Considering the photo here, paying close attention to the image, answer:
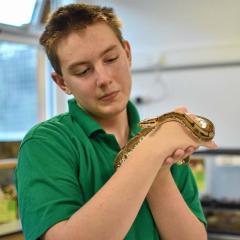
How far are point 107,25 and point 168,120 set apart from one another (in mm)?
274

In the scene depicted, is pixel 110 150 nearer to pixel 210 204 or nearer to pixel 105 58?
pixel 105 58

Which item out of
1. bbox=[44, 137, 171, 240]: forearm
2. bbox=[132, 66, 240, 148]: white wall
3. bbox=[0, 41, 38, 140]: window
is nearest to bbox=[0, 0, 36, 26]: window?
bbox=[0, 41, 38, 140]: window

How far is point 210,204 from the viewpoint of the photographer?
2424 mm

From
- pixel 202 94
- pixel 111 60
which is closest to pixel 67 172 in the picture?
pixel 111 60

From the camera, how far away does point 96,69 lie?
869 millimetres

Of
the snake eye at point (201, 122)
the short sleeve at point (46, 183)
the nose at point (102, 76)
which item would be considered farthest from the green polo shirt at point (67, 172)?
the snake eye at point (201, 122)

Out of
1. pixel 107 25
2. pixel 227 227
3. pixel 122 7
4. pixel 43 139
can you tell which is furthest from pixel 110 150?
pixel 122 7

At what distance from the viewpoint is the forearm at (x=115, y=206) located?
688 millimetres

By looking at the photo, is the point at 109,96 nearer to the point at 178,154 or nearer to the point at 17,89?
the point at 178,154

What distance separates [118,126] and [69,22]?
27 cm

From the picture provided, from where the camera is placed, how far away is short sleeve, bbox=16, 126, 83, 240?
2.44 feet

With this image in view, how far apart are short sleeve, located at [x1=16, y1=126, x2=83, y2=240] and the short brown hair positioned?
20 centimetres

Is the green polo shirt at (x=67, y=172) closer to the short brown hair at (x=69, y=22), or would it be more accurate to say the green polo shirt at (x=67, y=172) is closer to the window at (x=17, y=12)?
the short brown hair at (x=69, y=22)

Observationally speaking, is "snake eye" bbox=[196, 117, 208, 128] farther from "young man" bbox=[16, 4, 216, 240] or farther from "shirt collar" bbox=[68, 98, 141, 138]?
"shirt collar" bbox=[68, 98, 141, 138]
